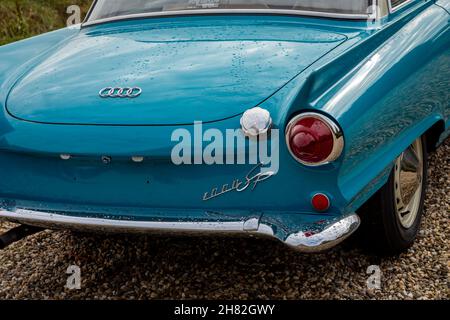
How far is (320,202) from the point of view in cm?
246

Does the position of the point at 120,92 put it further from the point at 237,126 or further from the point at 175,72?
the point at 237,126

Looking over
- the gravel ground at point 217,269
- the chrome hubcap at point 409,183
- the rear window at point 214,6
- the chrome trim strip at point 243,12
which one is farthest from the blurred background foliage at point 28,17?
the chrome hubcap at point 409,183

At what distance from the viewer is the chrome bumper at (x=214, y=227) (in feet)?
8.08

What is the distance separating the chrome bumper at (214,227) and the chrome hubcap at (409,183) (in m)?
0.66

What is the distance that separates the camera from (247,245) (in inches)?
135

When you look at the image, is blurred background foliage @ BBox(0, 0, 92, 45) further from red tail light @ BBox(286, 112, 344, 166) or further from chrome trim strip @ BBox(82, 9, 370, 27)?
red tail light @ BBox(286, 112, 344, 166)

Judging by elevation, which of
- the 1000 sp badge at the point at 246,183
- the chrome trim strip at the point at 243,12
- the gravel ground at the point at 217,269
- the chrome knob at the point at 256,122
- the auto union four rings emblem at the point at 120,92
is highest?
the auto union four rings emblem at the point at 120,92

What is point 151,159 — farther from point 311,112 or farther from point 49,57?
point 49,57

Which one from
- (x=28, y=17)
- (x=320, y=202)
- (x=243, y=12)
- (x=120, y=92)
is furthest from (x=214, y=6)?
(x=28, y=17)

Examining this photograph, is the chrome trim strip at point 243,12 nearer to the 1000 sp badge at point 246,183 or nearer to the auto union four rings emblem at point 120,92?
the auto union four rings emblem at point 120,92

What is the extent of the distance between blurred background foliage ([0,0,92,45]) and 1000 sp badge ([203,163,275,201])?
18.4ft

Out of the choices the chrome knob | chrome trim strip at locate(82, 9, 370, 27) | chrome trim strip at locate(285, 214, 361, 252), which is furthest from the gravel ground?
chrome trim strip at locate(82, 9, 370, 27)

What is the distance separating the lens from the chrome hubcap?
10.3 feet

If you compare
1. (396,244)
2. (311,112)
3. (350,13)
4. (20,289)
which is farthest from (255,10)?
(20,289)
